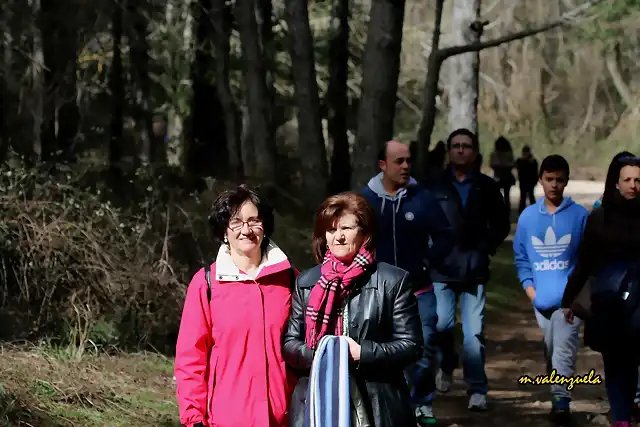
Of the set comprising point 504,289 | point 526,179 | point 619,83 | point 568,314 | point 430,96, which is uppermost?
point 619,83

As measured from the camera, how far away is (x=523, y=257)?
26.1ft

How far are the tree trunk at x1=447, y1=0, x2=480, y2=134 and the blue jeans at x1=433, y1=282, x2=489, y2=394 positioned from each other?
11.8 meters

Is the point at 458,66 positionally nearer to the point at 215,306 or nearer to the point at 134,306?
the point at 134,306

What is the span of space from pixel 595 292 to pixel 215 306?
3.06 meters

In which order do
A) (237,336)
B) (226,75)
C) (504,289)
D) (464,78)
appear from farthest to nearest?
(226,75) < (464,78) < (504,289) < (237,336)

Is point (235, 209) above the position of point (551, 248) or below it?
above

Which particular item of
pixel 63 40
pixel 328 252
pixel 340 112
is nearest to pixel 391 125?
pixel 63 40

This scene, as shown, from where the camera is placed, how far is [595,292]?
6641 mm

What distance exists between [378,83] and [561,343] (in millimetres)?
5097

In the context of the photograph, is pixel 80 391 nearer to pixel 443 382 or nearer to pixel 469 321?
pixel 469 321

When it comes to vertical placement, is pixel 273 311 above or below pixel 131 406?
above

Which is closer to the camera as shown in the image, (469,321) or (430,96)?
(469,321)

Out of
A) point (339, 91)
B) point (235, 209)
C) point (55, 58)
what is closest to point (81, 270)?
point (235, 209)

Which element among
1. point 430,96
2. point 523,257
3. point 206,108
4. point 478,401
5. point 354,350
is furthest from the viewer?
point 206,108
